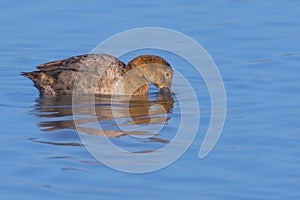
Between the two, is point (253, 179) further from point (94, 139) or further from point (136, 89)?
point (136, 89)

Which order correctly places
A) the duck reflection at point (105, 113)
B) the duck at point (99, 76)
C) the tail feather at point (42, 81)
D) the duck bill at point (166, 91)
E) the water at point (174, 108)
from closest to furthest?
the water at point (174, 108) < the duck reflection at point (105, 113) < the duck at point (99, 76) < the tail feather at point (42, 81) < the duck bill at point (166, 91)

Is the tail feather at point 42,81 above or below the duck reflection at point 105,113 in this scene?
above

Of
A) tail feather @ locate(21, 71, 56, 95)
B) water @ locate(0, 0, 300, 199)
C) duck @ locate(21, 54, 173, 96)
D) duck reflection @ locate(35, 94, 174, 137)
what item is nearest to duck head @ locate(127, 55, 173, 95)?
duck @ locate(21, 54, 173, 96)

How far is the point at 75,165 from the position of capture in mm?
9961

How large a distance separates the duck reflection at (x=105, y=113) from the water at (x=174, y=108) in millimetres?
59

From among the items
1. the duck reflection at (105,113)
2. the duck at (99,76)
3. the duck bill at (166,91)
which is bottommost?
the duck reflection at (105,113)

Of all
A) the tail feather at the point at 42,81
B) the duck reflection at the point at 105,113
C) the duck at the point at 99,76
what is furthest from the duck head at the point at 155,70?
the tail feather at the point at 42,81

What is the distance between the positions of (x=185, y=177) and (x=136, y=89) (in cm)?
439

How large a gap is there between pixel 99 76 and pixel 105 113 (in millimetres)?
1166

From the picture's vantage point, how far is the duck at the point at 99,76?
13.5 metres

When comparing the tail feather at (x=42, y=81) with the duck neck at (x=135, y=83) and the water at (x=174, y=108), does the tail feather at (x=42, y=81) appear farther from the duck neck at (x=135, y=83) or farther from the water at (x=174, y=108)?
the duck neck at (x=135, y=83)

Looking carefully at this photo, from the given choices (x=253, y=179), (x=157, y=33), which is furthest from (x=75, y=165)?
(x=157, y=33)

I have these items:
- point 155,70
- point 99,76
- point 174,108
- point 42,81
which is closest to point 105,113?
point 174,108

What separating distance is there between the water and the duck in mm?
316
